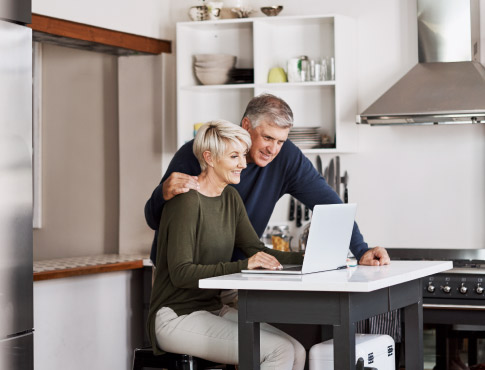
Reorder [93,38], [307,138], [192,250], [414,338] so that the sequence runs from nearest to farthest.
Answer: [192,250] → [414,338] → [93,38] → [307,138]

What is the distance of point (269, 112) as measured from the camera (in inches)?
133

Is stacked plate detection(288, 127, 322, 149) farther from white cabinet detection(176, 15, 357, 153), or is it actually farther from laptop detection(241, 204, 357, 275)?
laptop detection(241, 204, 357, 275)

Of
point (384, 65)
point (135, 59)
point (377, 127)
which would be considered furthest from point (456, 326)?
point (135, 59)

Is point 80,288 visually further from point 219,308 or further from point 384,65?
point 384,65

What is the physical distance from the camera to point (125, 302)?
4.61 m

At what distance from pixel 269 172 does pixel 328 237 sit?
2.97 ft

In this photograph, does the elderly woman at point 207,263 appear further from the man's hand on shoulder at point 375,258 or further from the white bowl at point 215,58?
the white bowl at point 215,58

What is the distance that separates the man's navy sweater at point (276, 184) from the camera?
3469 mm

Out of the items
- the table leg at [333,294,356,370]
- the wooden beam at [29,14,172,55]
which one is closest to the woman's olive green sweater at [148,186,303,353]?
the table leg at [333,294,356,370]

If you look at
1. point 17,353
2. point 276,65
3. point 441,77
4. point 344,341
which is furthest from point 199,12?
point 344,341

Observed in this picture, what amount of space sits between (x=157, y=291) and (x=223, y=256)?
0.27 metres

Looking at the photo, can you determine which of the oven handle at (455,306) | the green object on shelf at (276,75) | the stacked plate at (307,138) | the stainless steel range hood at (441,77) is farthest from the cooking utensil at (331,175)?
the oven handle at (455,306)

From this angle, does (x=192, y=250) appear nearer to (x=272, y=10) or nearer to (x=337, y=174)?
(x=337, y=174)

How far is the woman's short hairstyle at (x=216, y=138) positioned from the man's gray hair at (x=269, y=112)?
1.07 ft
